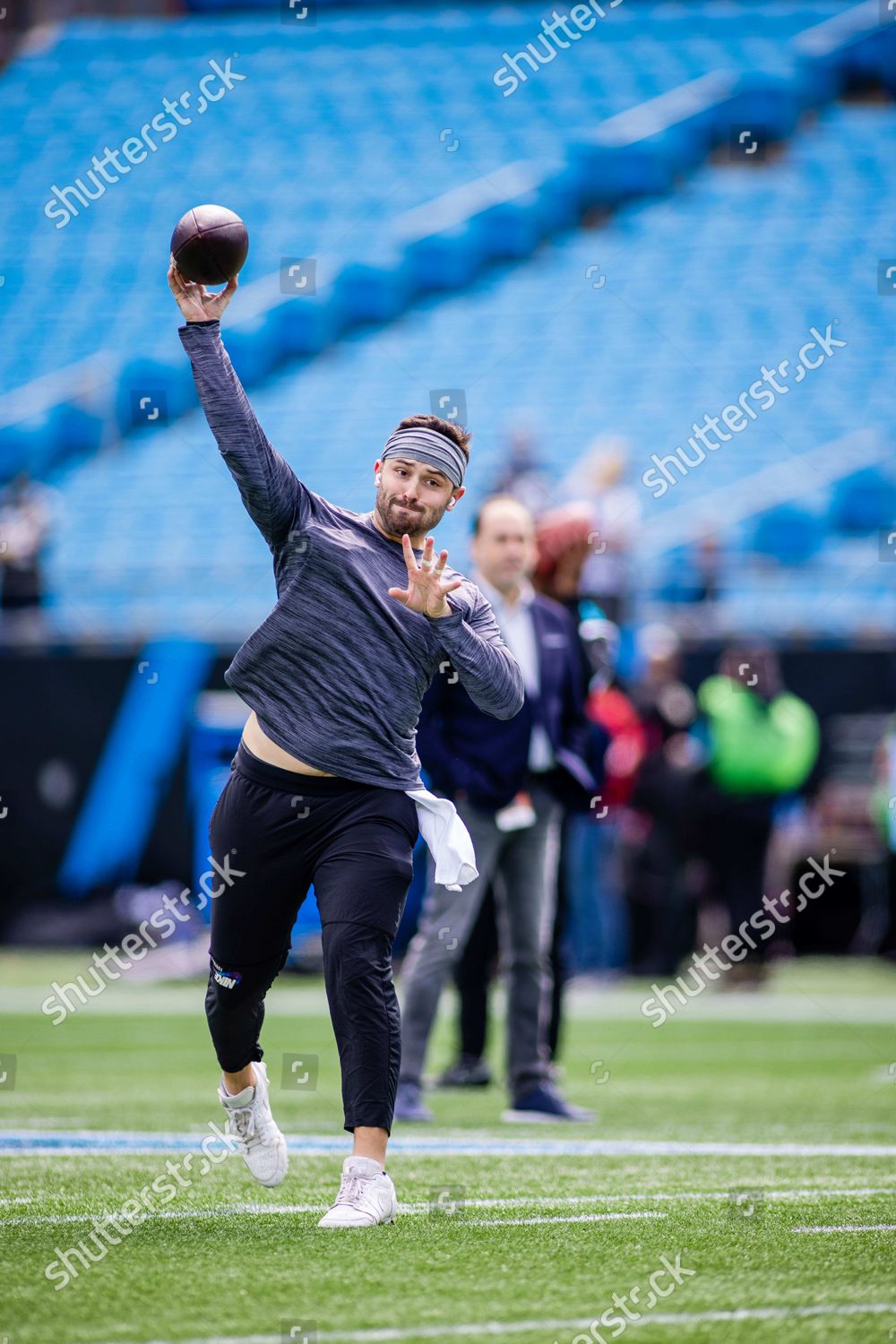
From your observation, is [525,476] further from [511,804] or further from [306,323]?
[511,804]

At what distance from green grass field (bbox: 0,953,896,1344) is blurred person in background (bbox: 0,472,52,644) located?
617cm

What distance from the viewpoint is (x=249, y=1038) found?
4.61 m

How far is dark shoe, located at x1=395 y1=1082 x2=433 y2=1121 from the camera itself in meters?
6.56

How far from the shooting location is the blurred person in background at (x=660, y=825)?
12688 millimetres

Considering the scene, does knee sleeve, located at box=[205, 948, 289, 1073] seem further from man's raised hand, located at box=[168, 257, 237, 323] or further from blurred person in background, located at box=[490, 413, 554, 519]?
blurred person in background, located at box=[490, 413, 554, 519]

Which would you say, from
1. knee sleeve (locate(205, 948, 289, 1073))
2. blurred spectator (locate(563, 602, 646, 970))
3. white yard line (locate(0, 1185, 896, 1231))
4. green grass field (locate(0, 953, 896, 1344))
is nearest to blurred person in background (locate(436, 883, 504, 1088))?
green grass field (locate(0, 953, 896, 1344))

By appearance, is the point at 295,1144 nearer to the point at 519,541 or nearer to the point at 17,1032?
the point at 519,541

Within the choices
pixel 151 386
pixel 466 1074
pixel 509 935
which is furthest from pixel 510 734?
pixel 151 386

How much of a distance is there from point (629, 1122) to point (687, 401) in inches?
555

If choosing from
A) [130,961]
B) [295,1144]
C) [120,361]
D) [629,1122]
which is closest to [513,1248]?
[295,1144]

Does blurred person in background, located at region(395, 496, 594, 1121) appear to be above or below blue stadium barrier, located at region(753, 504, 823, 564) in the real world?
below

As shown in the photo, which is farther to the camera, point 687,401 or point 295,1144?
point 687,401

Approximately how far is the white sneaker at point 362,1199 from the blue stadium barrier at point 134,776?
10111 millimetres

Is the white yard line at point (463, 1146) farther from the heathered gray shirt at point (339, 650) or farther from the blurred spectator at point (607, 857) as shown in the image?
the blurred spectator at point (607, 857)
